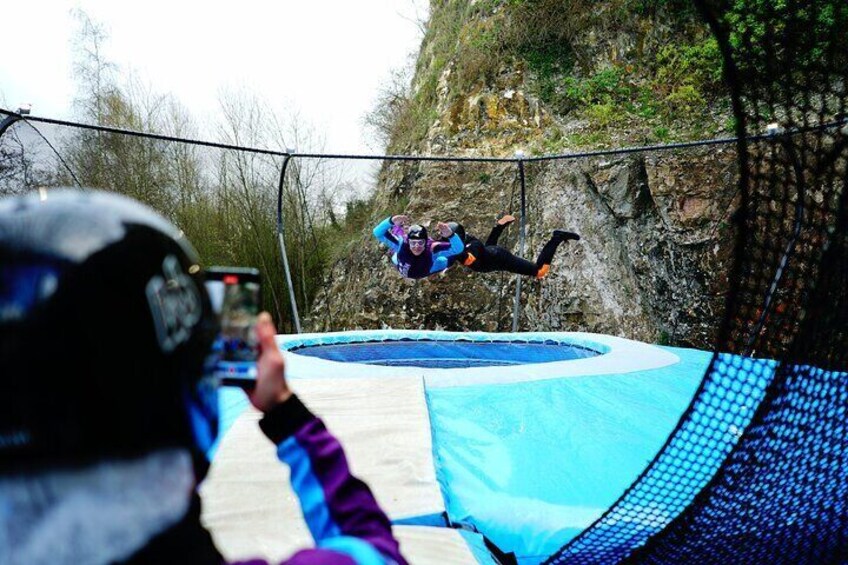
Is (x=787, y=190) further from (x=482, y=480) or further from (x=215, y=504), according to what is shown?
(x=215, y=504)

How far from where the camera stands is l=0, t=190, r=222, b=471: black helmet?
311 mm

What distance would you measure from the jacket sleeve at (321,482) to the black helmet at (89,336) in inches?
Answer: 4.5

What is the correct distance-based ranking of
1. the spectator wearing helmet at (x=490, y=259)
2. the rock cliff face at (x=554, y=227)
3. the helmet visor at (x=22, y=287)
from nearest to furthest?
1. the helmet visor at (x=22, y=287)
2. the spectator wearing helmet at (x=490, y=259)
3. the rock cliff face at (x=554, y=227)

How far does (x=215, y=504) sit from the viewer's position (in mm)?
1257

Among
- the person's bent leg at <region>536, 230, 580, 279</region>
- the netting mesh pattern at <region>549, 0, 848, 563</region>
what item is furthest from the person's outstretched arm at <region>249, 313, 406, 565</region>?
the person's bent leg at <region>536, 230, 580, 279</region>

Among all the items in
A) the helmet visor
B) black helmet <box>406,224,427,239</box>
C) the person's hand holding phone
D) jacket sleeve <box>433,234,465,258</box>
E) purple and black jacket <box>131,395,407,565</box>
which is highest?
black helmet <box>406,224,427,239</box>

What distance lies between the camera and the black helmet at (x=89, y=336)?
1.02ft

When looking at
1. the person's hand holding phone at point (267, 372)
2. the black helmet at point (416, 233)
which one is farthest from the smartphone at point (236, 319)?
the black helmet at point (416, 233)

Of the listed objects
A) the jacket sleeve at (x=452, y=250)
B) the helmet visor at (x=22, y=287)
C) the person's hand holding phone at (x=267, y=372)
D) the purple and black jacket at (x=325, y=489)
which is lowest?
the purple and black jacket at (x=325, y=489)

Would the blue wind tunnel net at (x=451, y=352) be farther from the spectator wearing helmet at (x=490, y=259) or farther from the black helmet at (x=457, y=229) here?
the black helmet at (x=457, y=229)

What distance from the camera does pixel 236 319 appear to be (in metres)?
0.47

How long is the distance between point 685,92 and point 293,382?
554 cm

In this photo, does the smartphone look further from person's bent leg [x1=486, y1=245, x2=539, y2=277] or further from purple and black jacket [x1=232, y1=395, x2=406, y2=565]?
person's bent leg [x1=486, y1=245, x2=539, y2=277]

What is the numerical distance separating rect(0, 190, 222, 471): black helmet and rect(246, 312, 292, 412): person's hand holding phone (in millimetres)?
91
